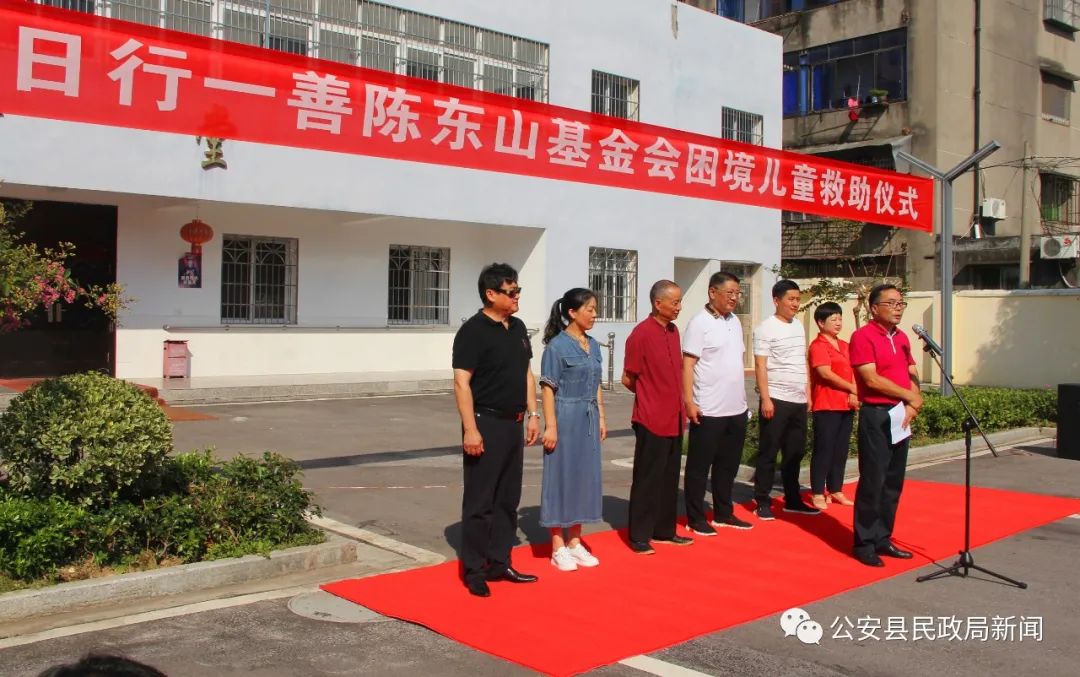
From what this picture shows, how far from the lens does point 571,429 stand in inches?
258

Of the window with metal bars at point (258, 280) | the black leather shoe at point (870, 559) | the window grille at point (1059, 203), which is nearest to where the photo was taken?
the black leather shoe at point (870, 559)

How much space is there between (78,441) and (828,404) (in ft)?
18.4

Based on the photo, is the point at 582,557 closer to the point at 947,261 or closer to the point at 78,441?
the point at 78,441

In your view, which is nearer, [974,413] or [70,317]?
[974,413]

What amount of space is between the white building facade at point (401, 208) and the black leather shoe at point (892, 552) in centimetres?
797

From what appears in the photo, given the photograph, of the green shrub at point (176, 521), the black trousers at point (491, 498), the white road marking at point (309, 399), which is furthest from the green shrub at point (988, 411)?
the green shrub at point (176, 521)

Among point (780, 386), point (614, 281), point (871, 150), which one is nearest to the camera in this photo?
point (780, 386)

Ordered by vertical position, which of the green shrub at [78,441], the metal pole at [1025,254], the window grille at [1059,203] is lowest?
the green shrub at [78,441]

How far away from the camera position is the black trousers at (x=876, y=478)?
673cm

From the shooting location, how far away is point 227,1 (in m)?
15.7

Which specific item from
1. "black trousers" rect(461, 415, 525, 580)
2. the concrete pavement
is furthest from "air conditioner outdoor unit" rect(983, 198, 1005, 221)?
"black trousers" rect(461, 415, 525, 580)

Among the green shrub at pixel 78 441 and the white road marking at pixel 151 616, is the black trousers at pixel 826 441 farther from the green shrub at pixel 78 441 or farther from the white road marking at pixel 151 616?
the green shrub at pixel 78 441

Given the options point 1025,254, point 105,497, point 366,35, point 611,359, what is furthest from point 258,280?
point 1025,254

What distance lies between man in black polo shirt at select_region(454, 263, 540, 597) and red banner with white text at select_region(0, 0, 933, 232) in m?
2.76
